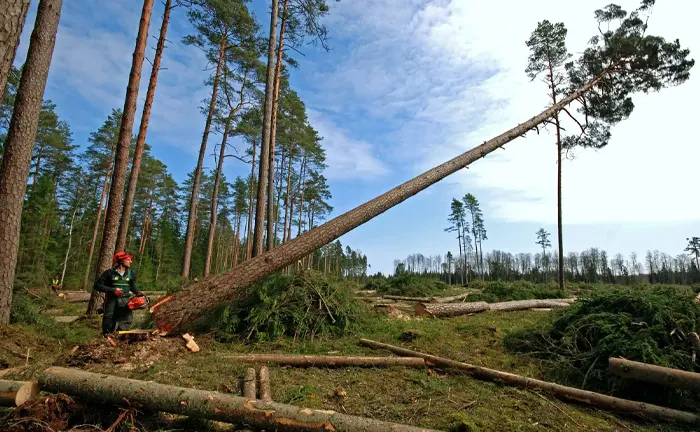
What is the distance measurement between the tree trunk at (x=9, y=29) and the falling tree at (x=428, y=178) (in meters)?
3.92

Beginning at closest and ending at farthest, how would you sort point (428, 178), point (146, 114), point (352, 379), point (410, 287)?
1. point (352, 379)
2. point (428, 178)
3. point (146, 114)
4. point (410, 287)

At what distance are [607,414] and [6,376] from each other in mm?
6188

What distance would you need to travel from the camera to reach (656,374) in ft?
13.2

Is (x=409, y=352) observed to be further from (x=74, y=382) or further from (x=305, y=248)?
(x=74, y=382)

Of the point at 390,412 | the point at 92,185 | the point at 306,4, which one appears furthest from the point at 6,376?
the point at 92,185

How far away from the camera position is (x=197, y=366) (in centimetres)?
452

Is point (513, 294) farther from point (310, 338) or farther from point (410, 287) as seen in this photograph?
point (310, 338)

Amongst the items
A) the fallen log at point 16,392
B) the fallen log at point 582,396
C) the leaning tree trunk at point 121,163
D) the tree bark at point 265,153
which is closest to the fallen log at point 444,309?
the tree bark at point 265,153

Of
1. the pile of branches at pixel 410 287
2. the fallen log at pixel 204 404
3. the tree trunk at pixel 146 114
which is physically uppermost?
the tree trunk at pixel 146 114

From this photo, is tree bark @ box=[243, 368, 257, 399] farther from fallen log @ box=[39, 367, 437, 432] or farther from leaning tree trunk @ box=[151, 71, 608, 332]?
leaning tree trunk @ box=[151, 71, 608, 332]

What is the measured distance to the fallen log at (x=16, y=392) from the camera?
2.69 m

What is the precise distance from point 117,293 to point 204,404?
3861mm

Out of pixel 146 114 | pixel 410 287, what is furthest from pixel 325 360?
pixel 410 287

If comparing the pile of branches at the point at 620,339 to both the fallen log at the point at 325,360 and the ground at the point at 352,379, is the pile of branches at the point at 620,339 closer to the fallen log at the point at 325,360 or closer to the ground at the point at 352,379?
the ground at the point at 352,379
